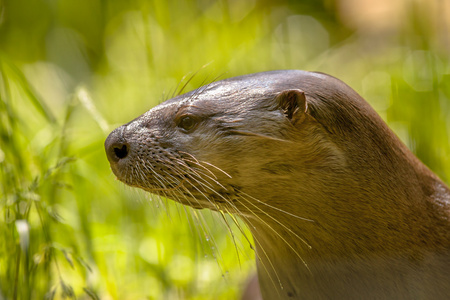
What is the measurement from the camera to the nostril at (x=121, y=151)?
4.35ft

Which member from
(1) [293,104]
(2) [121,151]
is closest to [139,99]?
(2) [121,151]

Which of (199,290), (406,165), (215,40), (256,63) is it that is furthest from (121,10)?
(406,165)

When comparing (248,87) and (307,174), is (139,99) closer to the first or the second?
(248,87)

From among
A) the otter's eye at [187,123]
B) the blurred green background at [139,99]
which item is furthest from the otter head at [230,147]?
the blurred green background at [139,99]

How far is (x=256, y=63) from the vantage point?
11.2 feet

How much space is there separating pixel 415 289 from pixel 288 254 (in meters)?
0.30

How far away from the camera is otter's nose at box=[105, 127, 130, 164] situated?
1321 mm

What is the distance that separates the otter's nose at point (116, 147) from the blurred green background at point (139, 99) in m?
0.17

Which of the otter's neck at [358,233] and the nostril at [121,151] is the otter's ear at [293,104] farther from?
the nostril at [121,151]

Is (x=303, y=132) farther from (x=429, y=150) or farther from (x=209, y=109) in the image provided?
(x=429, y=150)

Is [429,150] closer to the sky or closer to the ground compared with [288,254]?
closer to the ground

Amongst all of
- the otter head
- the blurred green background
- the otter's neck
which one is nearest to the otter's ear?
the otter head

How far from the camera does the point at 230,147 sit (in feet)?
4.23

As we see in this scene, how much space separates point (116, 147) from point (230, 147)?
26 cm
